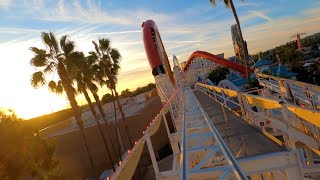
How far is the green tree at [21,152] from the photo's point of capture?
13.8 metres

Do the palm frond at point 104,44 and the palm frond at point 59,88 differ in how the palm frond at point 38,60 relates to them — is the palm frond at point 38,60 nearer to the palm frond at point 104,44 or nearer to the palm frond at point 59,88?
the palm frond at point 59,88

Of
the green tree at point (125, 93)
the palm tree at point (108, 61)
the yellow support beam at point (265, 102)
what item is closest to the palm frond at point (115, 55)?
the palm tree at point (108, 61)

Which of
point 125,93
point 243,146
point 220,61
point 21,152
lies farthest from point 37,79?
point 125,93

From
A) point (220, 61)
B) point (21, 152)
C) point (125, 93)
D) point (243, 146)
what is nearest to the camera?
point (243, 146)

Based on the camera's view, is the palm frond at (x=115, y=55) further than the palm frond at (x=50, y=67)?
Yes

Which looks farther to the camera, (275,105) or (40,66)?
(40,66)

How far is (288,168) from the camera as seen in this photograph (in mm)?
5203

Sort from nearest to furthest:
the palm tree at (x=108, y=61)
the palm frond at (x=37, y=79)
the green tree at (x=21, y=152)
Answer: the green tree at (x=21, y=152)
the palm frond at (x=37, y=79)
the palm tree at (x=108, y=61)

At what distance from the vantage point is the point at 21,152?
14969 millimetres

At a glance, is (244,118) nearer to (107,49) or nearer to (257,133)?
(257,133)

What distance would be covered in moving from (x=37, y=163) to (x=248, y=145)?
1388 cm

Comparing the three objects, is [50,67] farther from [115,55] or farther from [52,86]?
[115,55]

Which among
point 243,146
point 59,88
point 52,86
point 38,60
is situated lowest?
point 243,146

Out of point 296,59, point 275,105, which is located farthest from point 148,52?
point 296,59
